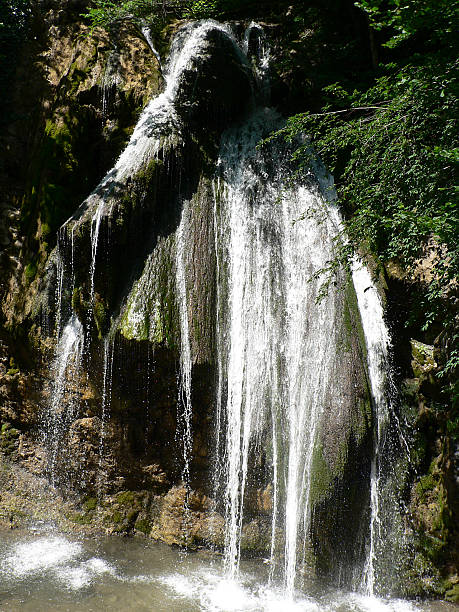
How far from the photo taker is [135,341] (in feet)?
17.0

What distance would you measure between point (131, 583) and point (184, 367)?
88.8 inches

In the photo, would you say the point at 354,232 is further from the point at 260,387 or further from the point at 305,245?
the point at 260,387

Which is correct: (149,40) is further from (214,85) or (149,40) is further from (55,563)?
(55,563)

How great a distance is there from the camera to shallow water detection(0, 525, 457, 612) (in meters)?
4.20

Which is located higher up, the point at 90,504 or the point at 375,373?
the point at 375,373

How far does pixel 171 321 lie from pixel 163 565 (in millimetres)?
2706

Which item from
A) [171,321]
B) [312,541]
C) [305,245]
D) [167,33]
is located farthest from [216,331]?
[167,33]

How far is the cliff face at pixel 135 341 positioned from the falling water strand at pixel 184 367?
0.16ft

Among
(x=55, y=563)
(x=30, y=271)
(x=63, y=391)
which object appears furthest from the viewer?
(x=30, y=271)

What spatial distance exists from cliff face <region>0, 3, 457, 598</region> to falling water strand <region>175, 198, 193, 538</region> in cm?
5

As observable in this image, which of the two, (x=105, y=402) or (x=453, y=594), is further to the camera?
(x=105, y=402)

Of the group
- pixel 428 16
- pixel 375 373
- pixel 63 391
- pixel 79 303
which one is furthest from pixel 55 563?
pixel 428 16

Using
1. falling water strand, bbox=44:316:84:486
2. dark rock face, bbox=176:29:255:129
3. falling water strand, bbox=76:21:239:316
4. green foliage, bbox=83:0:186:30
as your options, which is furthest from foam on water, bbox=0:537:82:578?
green foliage, bbox=83:0:186:30

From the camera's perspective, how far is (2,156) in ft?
23.4
